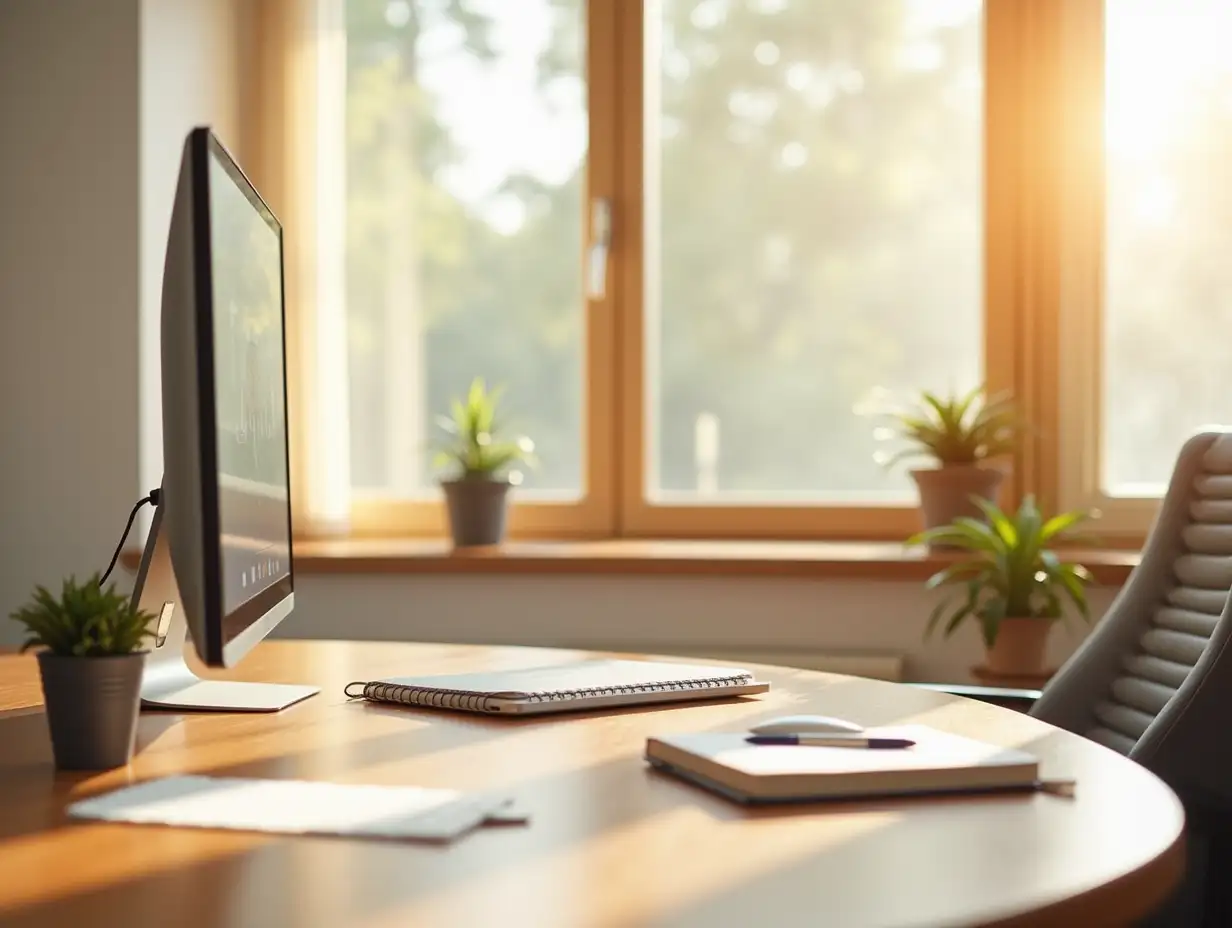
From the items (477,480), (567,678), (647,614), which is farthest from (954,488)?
(567,678)

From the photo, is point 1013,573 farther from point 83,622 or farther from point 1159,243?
point 83,622

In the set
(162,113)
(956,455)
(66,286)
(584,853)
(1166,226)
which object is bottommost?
(584,853)

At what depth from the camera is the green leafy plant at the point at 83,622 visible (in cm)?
106

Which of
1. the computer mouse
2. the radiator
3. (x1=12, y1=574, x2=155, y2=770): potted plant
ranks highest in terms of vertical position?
(x1=12, y1=574, x2=155, y2=770): potted plant

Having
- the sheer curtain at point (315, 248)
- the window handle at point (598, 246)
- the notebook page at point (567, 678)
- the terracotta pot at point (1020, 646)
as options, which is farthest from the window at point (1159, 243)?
the notebook page at point (567, 678)

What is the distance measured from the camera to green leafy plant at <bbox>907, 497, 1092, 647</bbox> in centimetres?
250

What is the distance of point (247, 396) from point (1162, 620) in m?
Answer: 1.19

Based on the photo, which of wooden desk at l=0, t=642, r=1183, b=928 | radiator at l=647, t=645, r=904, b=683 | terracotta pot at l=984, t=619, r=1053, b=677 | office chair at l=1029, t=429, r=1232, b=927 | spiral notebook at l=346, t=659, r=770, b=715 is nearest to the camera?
wooden desk at l=0, t=642, r=1183, b=928

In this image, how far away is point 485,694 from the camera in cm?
136

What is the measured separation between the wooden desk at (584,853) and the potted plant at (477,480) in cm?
177

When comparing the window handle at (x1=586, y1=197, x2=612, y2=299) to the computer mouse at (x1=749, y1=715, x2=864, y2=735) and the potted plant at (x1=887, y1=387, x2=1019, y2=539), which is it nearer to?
the potted plant at (x1=887, y1=387, x2=1019, y2=539)

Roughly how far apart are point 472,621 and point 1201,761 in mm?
1743

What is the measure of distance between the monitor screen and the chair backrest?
96 centimetres

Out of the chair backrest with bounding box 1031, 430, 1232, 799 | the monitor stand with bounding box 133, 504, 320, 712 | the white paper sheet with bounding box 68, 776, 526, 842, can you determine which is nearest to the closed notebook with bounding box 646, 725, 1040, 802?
the white paper sheet with bounding box 68, 776, 526, 842
